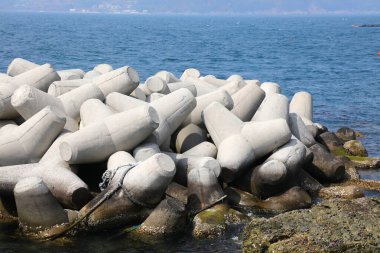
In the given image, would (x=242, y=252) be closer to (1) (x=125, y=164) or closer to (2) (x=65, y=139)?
(1) (x=125, y=164)

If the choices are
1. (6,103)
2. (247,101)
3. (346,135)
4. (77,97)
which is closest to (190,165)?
(77,97)

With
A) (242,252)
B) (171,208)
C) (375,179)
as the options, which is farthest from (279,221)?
(375,179)

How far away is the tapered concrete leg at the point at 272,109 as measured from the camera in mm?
13062

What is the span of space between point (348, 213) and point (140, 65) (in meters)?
34.2

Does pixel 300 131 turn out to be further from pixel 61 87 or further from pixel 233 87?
pixel 61 87

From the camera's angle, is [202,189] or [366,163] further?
[366,163]

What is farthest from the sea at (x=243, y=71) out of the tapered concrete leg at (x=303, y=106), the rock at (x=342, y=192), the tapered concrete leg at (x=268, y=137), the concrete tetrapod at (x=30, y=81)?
the concrete tetrapod at (x=30, y=81)

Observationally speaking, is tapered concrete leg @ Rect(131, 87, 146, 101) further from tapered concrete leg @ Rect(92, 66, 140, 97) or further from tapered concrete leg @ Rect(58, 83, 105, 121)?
tapered concrete leg @ Rect(58, 83, 105, 121)

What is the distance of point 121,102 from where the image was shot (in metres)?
12.5

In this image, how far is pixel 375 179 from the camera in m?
13.5

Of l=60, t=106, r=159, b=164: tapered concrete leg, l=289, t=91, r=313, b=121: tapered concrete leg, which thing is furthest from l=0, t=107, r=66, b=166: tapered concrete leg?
l=289, t=91, r=313, b=121: tapered concrete leg

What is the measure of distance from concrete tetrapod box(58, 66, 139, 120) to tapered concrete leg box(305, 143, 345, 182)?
3.39 meters

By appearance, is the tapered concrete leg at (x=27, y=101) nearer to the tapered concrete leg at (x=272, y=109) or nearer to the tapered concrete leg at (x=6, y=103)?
the tapered concrete leg at (x=6, y=103)

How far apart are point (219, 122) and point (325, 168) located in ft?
6.79
